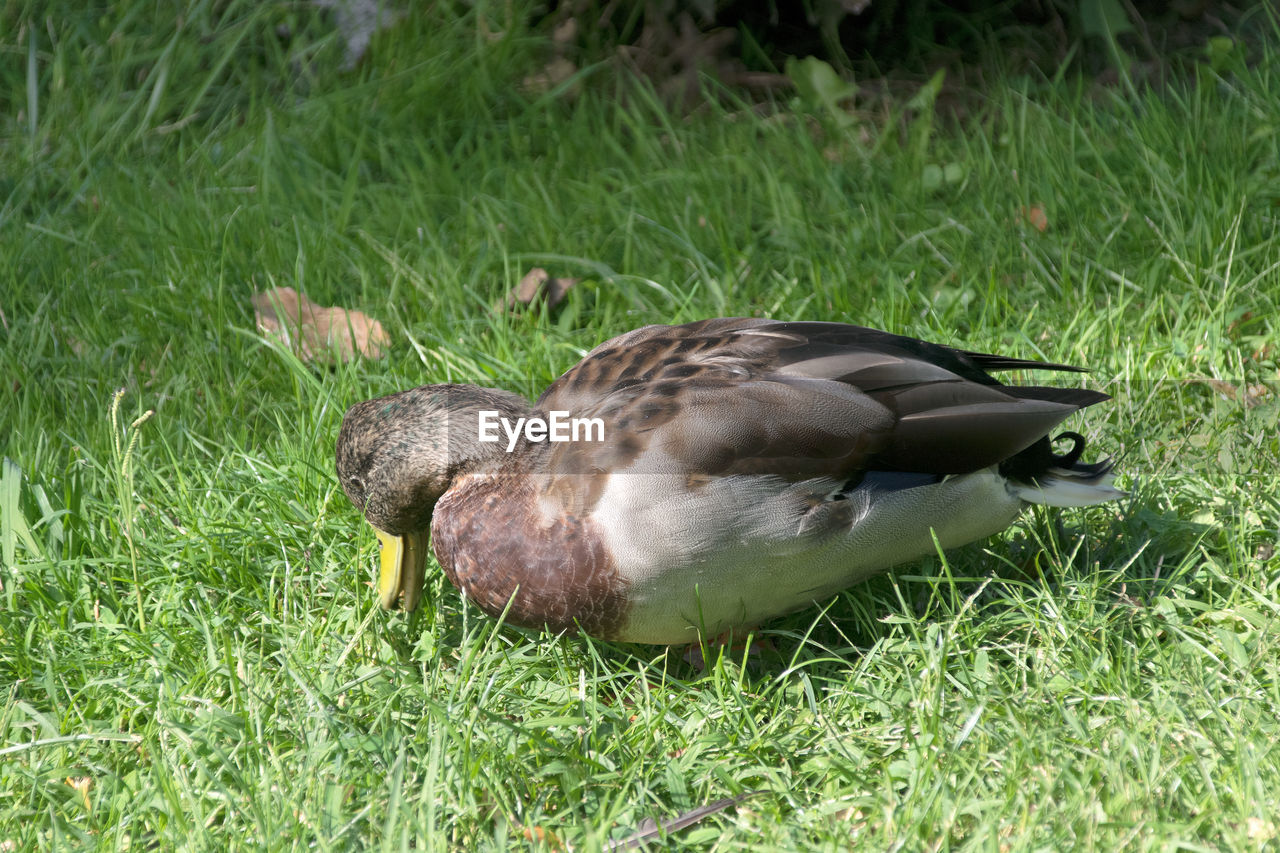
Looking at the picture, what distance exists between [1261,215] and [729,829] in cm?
259

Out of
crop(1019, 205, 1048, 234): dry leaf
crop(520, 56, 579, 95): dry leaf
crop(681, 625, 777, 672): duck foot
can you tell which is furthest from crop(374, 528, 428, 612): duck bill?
crop(520, 56, 579, 95): dry leaf

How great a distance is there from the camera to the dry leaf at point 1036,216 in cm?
379

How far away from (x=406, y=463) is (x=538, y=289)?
1203 millimetres

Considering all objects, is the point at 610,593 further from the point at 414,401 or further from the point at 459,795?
the point at 414,401

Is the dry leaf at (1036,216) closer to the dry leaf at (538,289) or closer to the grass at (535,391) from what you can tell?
the grass at (535,391)

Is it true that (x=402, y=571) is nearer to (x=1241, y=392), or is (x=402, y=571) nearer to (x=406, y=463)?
(x=406, y=463)

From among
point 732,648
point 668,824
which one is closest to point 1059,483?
point 732,648

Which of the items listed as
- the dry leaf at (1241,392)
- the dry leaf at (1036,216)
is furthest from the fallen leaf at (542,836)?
the dry leaf at (1036,216)

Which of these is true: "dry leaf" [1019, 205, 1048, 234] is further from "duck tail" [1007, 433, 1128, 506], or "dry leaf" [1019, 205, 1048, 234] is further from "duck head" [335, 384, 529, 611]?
"duck head" [335, 384, 529, 611]

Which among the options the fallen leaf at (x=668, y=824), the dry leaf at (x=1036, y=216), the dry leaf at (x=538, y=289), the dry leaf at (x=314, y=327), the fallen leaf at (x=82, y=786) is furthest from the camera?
the dry leaf at (x=1036, y=216)

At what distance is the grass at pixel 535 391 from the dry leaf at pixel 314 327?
0.07 meters

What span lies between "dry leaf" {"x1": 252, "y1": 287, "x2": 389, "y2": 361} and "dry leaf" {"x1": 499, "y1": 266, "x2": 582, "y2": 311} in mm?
406

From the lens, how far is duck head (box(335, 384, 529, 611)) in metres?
2.62

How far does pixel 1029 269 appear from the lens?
3.62 m
